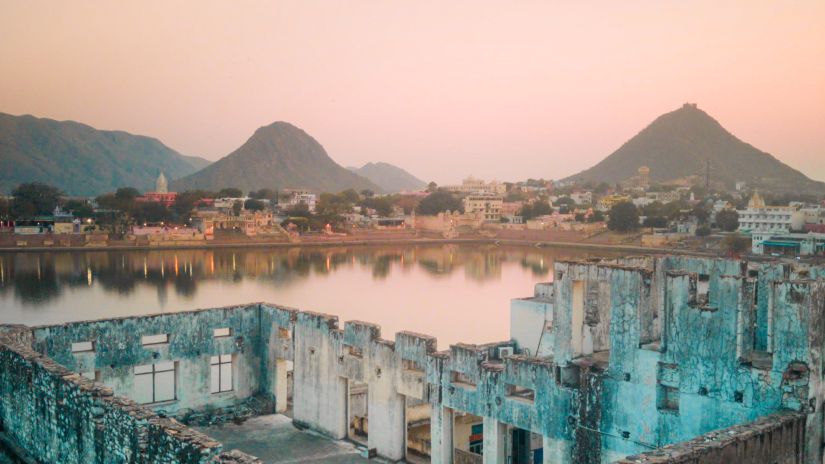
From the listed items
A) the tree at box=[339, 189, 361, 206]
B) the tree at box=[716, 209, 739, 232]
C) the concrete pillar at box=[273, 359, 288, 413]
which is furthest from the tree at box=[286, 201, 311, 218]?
the concrete pillar at box=[273, 359, 288, 413]

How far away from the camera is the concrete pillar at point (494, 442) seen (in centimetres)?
1264

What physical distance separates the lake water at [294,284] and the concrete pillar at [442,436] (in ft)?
71.3

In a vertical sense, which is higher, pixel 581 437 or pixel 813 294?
pixel 813 294

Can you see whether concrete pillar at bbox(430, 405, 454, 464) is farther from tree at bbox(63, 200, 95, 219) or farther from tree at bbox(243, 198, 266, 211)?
tree at bbox(243, 198, 266, 211)

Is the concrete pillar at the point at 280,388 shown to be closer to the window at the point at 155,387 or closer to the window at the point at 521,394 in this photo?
the window at the point at 155,387

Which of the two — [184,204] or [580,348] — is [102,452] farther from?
[184,204]

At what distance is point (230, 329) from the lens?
57.2 ft

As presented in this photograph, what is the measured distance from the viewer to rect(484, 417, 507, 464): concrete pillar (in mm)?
12641

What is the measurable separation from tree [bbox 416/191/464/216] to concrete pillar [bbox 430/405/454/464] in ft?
377

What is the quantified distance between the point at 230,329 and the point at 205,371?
1081mm

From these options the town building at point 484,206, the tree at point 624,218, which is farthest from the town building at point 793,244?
the town building at point 484,206

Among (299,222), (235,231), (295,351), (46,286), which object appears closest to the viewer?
(295,351)

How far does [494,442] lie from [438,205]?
118634mm

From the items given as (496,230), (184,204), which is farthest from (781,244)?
(184,204)
